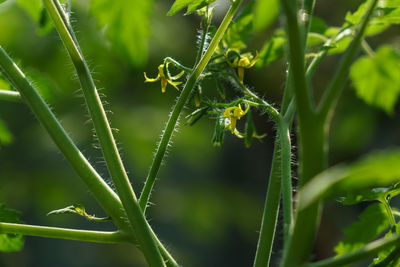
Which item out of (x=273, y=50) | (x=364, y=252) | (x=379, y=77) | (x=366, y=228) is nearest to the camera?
(x=364, y=252)

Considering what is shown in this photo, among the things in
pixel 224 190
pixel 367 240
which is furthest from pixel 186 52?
pixel 367 240

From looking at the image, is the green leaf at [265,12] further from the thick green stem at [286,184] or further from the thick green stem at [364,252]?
the thick green stem at [364,252]

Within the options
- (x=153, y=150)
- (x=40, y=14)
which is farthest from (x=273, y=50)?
(x=153, y=150)

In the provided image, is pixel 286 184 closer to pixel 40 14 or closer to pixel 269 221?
pixel 269 221

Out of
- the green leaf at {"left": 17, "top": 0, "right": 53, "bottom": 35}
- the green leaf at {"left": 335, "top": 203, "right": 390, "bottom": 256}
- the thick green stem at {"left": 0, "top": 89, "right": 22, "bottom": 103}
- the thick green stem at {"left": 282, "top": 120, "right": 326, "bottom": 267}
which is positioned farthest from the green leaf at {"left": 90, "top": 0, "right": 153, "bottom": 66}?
the thick green stem at {"left": 282, "top": 120, "right": 326, "bottom": 267}

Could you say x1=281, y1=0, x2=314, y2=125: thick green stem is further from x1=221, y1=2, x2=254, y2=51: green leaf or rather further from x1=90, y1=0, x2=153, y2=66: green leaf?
x1=90, y1=0, x2=153, y2=66: green leaf

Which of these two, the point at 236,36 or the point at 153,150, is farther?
the point at 153,150

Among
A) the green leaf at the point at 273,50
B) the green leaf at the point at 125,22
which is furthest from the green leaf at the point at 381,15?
the green leaf at the point at 125,22
